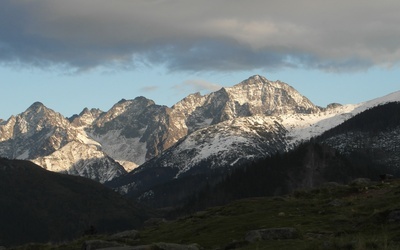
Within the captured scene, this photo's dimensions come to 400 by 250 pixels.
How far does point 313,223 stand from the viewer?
40.5 metres

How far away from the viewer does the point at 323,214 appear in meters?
45.2

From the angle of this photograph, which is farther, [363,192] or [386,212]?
[363,192]

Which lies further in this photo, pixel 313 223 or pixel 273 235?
pixel 313 223

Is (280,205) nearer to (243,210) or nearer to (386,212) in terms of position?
(243,210)

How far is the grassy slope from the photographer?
1141 inches

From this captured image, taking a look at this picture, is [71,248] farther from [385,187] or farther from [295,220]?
[385,187]

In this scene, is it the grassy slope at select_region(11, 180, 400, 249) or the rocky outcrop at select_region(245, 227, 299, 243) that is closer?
the grassy slope at select_region(11, 180, 400, 249)

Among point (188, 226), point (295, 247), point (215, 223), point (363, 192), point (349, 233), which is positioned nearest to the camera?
point (295, 247)

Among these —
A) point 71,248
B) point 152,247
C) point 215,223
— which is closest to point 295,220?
point 215,223

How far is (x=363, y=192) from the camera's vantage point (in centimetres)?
5672

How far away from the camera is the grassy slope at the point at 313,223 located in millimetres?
28984

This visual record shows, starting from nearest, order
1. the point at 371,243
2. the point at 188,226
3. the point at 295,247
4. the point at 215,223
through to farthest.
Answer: the point at 371,243 → the point at 295,247 → the point at 215,223 → the point at 188,226

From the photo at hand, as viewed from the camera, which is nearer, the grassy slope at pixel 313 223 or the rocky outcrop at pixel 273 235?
the grassy slope at pixel 313 223

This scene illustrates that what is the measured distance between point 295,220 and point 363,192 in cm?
1631
